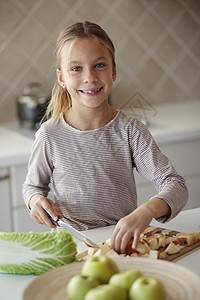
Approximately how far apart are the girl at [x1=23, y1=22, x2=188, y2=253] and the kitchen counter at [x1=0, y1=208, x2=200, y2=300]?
10 cm

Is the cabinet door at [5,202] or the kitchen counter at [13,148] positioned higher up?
the kitchen counter at [13,148]

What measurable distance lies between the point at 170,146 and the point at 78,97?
116 centimetres

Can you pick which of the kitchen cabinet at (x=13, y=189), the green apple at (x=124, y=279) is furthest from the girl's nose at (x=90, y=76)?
the kitchen cabinet at (x=13, y=189)

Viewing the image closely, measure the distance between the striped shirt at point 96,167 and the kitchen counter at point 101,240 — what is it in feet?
0.34

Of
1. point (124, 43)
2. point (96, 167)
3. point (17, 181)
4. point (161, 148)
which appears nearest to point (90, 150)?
point (96, 167)

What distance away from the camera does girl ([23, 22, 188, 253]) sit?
1459 mm

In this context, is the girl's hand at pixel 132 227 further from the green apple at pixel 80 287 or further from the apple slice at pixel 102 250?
the green apple at pixel 80 287

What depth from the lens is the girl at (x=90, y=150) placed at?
1459 mm

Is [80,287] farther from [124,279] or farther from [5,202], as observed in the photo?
[5,202]

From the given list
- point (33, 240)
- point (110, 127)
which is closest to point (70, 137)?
point (110, 127)

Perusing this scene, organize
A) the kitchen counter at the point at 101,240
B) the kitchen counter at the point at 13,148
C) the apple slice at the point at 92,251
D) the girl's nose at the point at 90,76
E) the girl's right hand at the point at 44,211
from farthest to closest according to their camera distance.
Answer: the kitchen counter at the point at 13,148, the girl's nose at the point at 90,76, the girl's right hand at the point at 44,211, the apple slice at the point at 92,251, the kitchen counter at the point at 101,240

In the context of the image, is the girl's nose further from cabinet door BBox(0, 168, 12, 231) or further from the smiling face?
cabinet door BBox(0, 168, 12, 231)

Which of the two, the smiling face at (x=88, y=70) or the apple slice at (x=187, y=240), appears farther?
the smiling face at (x=88, y=70)

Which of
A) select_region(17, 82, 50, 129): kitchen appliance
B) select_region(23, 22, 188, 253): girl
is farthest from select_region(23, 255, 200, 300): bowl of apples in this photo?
select_region(17, 82, 50, 129): kitchen appliance
